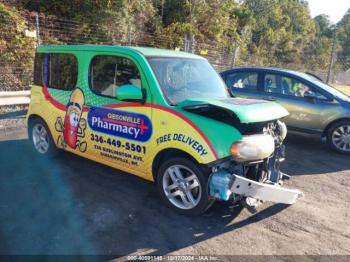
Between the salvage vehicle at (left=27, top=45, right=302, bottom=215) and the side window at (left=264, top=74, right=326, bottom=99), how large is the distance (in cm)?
325

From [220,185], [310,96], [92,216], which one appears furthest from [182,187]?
[310,96]

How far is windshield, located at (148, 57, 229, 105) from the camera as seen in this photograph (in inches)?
169

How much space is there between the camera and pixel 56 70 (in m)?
5.48

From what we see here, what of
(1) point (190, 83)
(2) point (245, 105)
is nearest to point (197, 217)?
(2) point (245, 105)

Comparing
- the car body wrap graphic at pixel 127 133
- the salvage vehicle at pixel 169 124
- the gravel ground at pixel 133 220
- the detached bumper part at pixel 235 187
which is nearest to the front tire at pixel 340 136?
the gravel ground at pixel 133 220

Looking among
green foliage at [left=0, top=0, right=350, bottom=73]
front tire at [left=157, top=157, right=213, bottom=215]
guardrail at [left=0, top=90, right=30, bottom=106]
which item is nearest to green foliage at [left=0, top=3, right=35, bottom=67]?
green foliage at [left=0, top=0, right=350, bottom=73]

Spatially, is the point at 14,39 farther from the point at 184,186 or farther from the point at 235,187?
the point at 235,187

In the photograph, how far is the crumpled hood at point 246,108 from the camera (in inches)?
144

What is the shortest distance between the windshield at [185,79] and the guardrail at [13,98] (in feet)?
19.5

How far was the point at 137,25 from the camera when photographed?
16.5 m

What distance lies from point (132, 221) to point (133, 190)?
0.89 m

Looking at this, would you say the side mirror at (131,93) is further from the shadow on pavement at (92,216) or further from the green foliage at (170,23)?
the green foliage at (170,23)

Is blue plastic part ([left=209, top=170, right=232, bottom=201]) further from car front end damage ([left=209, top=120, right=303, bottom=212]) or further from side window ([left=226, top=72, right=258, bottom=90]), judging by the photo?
side window ([left=226, top=72, right=258, bottom=90])

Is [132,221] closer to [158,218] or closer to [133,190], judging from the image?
[158,218]
